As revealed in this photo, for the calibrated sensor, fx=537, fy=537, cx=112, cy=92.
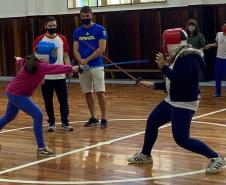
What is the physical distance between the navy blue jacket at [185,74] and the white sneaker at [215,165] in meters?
0.66

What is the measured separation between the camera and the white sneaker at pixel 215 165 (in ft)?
17.4

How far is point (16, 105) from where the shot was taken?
6.39m

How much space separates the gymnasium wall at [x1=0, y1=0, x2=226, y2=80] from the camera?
1460 cm

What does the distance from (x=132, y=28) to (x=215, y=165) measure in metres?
11.0

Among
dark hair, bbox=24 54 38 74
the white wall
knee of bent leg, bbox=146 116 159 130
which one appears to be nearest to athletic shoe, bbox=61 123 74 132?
dark hair, bbox=24 54 38 74

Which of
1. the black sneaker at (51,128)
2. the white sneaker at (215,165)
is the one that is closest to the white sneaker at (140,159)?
the white sneaker at (215,165)

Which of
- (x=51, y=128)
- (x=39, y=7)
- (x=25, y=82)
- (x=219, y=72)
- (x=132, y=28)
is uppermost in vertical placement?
(x=39, y=7)

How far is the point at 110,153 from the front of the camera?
6469 millimetres

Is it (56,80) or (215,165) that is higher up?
(56,80)

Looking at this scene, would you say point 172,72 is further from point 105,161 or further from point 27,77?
point 27,77

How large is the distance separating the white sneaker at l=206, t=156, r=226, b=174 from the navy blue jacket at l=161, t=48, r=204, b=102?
26.1 inches

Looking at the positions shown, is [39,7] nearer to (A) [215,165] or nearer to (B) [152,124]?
(B) [152,124]

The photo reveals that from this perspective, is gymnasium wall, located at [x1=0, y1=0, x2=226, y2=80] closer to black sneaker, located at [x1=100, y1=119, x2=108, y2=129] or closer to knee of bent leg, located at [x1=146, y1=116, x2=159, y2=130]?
black sneaker, located at [x1=100, y1=119, x2=108, y2=129]

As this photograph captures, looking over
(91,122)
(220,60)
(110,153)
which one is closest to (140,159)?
(110,153)
